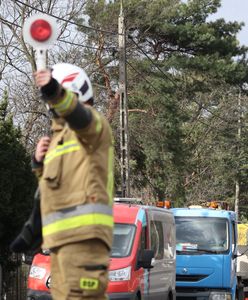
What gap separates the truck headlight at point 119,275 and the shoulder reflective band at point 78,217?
6385mm

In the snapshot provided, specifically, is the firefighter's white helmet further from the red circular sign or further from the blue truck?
the blue truck

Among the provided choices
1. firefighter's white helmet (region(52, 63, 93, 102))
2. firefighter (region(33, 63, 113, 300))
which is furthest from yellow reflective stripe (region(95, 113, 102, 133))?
firefighter's white helmet (region(52, 63, 93, 102))

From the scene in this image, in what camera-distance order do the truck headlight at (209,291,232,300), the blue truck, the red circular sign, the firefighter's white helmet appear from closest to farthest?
the red circular sign < the firefighter's white helmet < the truck headlight at (209,291,232,300) < the blue truck

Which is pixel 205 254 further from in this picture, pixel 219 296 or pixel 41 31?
pixel 41 31

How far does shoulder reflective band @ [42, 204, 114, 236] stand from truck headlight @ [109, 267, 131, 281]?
20.9 ft

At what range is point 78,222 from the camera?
13.5 ft

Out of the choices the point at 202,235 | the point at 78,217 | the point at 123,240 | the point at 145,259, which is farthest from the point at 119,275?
the point at 78,217

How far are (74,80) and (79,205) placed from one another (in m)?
0.82

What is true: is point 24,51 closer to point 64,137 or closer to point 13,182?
point 13,182

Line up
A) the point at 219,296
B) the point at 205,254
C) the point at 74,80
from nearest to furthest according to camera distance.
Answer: the point at 74,80 → the point at 219,296 → the point at 205,254

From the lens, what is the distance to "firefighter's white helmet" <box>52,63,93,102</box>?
446 centimetres

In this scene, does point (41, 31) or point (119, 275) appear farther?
point (119, 275)

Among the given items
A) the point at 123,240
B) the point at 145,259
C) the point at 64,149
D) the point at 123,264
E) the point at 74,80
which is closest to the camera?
the point at 64,149

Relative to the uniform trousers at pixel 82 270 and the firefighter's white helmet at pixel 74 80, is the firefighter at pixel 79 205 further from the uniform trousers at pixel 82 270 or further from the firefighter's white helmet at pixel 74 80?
the firefighter's white helmet at pixel 74 80
